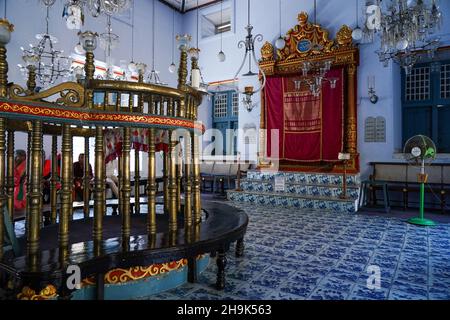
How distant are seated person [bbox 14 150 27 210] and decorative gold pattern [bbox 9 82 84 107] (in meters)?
2.67

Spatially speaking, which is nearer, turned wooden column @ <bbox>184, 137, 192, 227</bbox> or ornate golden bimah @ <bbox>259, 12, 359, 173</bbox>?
turned wooden column @ <bbox>184, 137, 192, 227</bbox>

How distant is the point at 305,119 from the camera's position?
8.61 meters

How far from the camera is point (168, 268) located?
2.59 meters

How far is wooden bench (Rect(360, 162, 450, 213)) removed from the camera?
6727 millimetres

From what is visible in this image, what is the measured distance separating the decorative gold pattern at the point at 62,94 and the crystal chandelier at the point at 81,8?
2.71m

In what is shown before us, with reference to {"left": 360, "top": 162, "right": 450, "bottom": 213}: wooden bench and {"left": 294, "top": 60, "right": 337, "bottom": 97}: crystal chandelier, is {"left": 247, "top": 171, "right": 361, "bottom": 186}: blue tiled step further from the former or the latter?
{"left": 294, "top": 60, "right": 337, "bottom": 97}: crystal chandelier

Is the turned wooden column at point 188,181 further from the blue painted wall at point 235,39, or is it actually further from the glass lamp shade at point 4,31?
the blue painted wall at point 235,39

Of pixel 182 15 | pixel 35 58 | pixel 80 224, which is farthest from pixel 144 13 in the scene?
pixel 80 224

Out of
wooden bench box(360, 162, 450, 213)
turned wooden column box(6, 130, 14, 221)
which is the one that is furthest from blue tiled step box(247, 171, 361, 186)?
turned wooden column box(6, 130, 14, 221)

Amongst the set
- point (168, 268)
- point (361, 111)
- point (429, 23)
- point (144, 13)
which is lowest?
point (168, 268)

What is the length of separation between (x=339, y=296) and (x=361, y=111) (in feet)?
21.1

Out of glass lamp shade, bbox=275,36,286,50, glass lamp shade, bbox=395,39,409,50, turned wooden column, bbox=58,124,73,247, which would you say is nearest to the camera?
turned wooden column, bbox=58,124,73,247

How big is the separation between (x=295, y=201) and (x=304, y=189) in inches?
18.3
